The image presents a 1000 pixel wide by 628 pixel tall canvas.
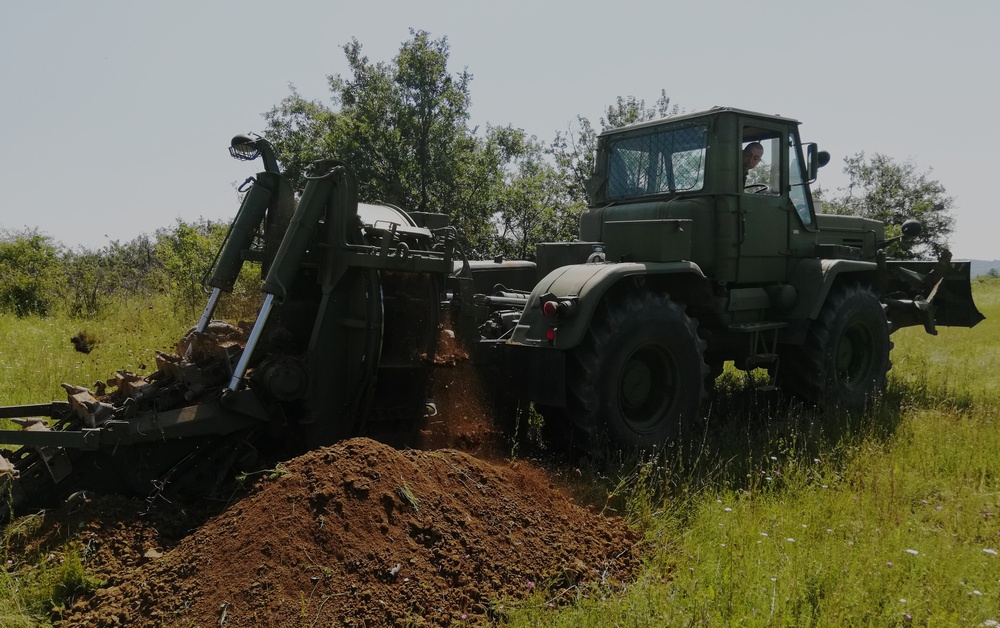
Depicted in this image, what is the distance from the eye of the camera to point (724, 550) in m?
3.78

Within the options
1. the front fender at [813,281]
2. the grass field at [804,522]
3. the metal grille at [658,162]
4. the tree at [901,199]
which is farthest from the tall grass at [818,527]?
the tree at [901,199]

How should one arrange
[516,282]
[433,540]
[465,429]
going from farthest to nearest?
[516,282], [465,429], [433,540]

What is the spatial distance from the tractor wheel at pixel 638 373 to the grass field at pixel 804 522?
0.32 meters

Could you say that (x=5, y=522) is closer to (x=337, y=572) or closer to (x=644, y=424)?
(x=337, y=572)

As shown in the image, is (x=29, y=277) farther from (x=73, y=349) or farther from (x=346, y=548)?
(x=346, y=548)

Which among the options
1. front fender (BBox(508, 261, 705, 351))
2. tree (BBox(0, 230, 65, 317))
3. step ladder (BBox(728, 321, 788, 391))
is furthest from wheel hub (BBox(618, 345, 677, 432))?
tree (BBox(0, 230, 65, 317))

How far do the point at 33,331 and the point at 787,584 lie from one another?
11106 mm

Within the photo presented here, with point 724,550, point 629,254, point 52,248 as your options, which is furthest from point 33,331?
point 724,550

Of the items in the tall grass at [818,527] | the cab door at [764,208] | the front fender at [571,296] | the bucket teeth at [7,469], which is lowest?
the tall grass at [818,527]

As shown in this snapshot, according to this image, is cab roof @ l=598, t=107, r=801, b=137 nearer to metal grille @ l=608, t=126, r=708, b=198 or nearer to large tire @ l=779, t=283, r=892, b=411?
metal grille @ l=608, t=126, r=708, b=198

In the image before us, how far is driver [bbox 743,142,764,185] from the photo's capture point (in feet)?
22.0

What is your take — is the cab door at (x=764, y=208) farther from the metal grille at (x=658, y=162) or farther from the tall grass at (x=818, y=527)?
the tall grass at (x=818, y=527)

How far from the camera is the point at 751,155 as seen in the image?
675 cm

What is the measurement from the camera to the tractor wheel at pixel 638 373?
16.9ft
